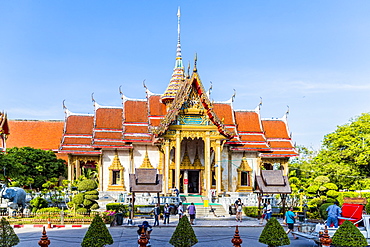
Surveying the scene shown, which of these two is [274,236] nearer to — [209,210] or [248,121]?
[209,210]

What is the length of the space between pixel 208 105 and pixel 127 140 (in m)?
6.19

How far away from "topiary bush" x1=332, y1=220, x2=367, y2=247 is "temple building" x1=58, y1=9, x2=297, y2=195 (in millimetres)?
15303

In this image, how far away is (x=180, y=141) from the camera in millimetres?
25578

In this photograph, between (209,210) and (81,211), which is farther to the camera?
(209,210)

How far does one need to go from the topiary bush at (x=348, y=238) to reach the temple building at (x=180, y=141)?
15.3 metres

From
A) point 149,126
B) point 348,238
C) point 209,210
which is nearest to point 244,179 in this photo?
point 149,126

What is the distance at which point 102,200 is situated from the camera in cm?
2586

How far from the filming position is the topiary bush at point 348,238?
32.8ft

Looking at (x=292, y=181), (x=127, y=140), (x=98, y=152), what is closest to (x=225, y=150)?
(x=292, y=181)

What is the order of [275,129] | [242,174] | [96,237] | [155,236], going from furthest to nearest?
[275,129] < [242,174] < [155,236] < [96,237]

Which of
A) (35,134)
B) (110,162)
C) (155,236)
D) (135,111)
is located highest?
(135,111)

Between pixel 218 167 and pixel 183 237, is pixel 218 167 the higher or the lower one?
A: the higher one

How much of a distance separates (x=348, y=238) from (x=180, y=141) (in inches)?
636

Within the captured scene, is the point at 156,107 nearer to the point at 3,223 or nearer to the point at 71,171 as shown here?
the point at 71,171
